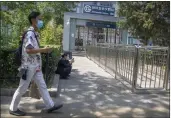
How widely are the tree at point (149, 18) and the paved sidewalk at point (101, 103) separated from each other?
24.5 ft

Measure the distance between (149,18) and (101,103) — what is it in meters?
9.29

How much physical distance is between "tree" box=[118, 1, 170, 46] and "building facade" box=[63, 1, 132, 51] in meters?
7.39

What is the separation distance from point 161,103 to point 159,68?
51.5 inches

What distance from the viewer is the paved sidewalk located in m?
4.93

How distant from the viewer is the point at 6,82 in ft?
21.2

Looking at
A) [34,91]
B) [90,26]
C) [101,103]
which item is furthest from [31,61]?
[90,26]

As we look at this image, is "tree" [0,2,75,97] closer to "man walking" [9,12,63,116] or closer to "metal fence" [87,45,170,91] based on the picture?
"man walking" [9,12,63,116]

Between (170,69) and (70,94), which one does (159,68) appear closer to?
(170,69)

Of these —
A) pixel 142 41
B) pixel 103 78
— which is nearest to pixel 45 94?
pixel 103 78

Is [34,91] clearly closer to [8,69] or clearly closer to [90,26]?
[8,69]

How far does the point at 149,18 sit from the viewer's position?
14023mm

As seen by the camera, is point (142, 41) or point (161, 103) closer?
point (161, 103)

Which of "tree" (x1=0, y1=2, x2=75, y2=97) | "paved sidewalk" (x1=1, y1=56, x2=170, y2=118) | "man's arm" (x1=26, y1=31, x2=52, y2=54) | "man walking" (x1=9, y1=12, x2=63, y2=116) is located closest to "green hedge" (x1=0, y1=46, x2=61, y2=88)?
"paved sidewalk" (x1=1, y1=56, x2=170, y2=118)

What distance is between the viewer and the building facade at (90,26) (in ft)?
76.0
